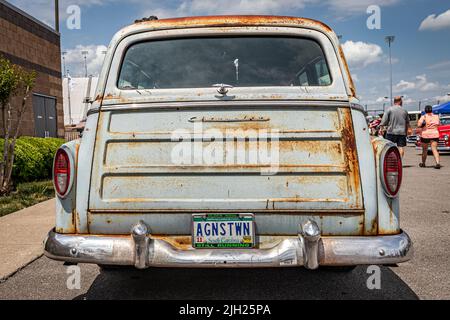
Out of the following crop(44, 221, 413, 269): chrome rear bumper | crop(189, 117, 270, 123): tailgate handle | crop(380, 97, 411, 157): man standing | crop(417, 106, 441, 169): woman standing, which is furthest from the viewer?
crop(417, 106, 441, 169): woman standing

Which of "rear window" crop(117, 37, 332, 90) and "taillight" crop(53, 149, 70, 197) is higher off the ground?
"rear window" crop(117, 37, 332, 90)

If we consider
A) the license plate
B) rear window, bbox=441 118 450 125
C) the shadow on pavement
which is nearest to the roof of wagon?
the license plate

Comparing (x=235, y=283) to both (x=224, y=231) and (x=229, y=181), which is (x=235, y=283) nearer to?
(x=224, y=231)

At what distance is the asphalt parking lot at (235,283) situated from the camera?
318 cm

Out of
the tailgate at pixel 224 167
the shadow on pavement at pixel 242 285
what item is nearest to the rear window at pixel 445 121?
the shadow on pavement at pixel 242 285

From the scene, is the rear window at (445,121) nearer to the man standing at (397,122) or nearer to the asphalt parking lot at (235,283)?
the man standing at (397,122)

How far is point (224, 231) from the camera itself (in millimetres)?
2578

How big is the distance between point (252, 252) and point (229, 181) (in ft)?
1.55

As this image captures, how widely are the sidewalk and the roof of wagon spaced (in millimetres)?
2511

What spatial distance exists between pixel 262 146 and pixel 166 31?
1121 mm

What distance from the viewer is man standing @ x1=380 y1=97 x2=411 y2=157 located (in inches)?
393

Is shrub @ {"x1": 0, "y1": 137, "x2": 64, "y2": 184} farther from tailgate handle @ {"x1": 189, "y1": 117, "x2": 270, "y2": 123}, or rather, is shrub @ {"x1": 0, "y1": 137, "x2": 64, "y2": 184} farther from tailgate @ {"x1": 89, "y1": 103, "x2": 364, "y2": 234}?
tailgate handle @ {"x1": 189, "y1": 117, "x2": 270, "y2": 123}

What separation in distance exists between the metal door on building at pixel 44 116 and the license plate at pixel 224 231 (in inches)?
539

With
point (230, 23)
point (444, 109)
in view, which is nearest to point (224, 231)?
point (230, 23)
